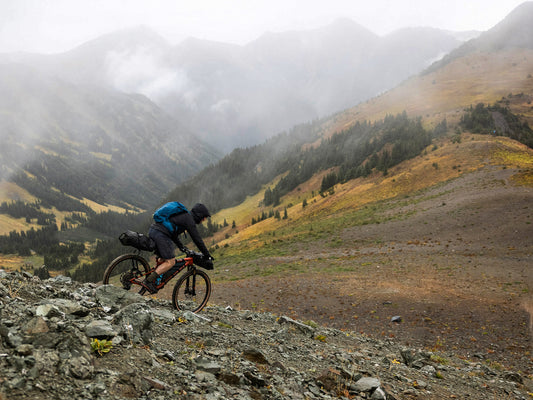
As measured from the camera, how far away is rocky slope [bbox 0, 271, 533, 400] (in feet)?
12.7

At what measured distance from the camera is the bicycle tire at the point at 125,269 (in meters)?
7.82

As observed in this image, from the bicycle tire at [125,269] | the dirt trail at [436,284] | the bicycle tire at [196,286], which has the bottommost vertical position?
the dirt trail at [436,284]

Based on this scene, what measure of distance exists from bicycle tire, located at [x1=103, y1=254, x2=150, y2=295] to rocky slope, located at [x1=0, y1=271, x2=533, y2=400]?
30cm

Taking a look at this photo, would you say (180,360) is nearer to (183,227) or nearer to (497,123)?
(183,227)

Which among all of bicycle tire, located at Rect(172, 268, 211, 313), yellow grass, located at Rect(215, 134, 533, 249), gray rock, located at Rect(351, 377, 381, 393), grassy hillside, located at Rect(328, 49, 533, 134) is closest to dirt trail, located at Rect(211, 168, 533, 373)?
gray rock, located at Rect(351, 377, 381, 393)

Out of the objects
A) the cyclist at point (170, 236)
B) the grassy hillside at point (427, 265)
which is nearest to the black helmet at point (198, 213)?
the cyclist at point (170, 236)

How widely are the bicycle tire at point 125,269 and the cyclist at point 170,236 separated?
12.4 inches

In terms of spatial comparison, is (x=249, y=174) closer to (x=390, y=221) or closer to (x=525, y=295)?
(x=390, y=221)

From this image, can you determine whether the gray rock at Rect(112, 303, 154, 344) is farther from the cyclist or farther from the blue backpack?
the blue backpack

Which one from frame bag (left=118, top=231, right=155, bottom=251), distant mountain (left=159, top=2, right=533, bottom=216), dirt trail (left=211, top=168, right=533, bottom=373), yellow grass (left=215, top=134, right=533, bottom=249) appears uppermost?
distant mountain (left=159, top=2, right=533, bottom=216)

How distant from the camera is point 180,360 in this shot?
5.40 metres

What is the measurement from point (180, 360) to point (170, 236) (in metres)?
3.35

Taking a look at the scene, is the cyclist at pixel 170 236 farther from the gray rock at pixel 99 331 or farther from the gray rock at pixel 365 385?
the gray rock at pixel 365 385

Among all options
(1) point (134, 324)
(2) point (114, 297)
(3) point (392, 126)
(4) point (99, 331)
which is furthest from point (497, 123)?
(4) point (99, 331)
